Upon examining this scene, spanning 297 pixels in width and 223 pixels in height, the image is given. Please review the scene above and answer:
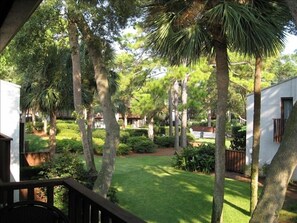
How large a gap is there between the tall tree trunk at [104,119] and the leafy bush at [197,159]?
34.8 ft

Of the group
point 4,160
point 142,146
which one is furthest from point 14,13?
point 142,146

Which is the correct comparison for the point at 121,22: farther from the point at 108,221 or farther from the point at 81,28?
the point at 108,221

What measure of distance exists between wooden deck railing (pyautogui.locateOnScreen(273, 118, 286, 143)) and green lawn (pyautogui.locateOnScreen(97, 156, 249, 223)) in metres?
2.79

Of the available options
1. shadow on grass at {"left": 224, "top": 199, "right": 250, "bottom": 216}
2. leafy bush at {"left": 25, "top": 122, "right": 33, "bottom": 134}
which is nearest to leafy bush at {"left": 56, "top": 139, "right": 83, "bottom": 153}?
leafy bush at {"left": 25, "top": 122, "right": 33, "bottom": 134}

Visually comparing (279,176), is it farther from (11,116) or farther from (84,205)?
(11,116)

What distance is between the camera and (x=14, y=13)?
7.94 feet

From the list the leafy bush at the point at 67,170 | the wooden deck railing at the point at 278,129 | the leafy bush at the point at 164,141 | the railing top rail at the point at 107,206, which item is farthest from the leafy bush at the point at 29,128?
the railing top rail at the point at 107,206

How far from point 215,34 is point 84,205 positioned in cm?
787

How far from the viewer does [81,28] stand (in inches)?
370

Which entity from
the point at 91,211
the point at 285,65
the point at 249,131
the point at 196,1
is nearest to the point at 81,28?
the point at 196,1

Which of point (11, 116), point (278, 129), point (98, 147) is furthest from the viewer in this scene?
point (98, 147)

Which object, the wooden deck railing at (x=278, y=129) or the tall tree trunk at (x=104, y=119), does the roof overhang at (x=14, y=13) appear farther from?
the wooden deck railing at (x=278, y=129)

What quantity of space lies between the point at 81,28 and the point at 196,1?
3.00 m

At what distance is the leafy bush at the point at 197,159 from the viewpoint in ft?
61.4
